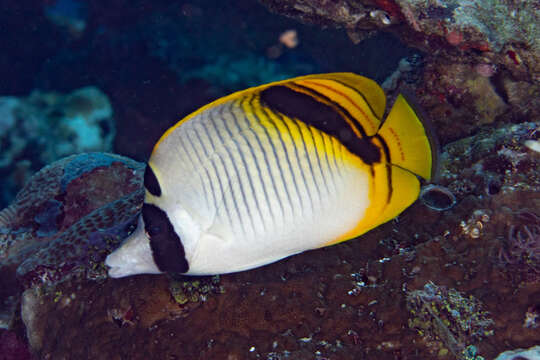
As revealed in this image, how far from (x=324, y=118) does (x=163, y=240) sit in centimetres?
82

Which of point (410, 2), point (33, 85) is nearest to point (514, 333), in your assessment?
point (410, 2)

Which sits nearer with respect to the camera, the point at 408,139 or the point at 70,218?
the point at 408,139

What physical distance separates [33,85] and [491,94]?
697 cm

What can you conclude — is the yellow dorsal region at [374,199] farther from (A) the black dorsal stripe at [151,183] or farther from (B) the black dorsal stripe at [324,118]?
(A) the black dorsal stripe at [151,183]

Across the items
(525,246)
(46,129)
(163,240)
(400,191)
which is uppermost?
(400,191)

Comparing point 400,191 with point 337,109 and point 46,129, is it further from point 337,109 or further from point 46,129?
point 46,129

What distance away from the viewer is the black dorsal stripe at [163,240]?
1.49 meters

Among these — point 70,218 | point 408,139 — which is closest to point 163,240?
point 408,139

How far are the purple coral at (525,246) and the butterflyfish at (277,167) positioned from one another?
3.23 feet

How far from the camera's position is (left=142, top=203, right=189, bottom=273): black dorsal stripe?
58.7 inches

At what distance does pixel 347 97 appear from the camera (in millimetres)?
1498

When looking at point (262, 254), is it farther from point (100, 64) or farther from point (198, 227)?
point (100, 64)

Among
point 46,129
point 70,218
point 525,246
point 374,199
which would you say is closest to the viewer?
point 374,199

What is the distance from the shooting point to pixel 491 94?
326 cm
